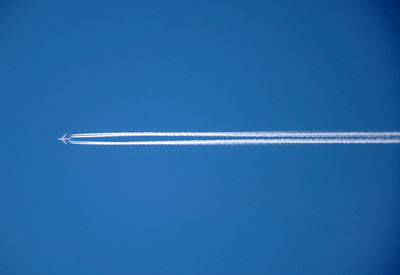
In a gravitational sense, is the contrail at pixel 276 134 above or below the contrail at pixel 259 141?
above

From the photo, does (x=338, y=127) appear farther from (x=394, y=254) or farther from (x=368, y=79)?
(x=394, y=254)

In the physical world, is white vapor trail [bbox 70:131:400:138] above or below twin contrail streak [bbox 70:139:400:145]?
above

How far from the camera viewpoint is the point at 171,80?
1153 millimetres

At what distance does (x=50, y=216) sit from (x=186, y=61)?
1289 millimetres

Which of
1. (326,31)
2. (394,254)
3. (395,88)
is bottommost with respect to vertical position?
(394,254)

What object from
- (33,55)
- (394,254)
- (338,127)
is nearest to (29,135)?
(33,55)

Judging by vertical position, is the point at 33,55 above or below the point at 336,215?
above

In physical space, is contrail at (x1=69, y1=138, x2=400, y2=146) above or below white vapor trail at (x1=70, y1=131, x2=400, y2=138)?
below

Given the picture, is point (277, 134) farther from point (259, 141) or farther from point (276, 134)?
point (259, 141)

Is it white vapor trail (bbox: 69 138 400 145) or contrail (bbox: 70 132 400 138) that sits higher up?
contrail (bbox: 70 132 400 138)

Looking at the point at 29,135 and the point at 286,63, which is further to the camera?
the point at 29,135

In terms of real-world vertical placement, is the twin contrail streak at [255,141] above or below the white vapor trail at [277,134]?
below

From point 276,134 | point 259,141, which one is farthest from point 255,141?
point 276,134

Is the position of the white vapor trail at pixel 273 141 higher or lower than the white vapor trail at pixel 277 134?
lower
